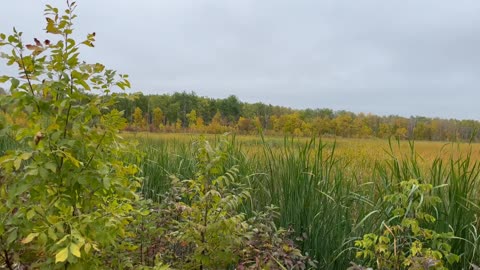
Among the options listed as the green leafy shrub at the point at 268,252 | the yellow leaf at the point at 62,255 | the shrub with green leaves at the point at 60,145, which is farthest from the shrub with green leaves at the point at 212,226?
the yellow leaf at the point at 62,255

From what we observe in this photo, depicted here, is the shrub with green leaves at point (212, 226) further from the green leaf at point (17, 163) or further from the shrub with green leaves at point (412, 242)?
the green leaf at point (17, 163)

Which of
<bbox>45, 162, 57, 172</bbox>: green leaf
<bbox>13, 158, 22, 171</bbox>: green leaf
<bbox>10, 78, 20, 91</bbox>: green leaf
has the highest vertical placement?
<bbox>10, 78, 20, 91</bbox>: green leaf

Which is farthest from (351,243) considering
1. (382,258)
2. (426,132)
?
(426,132)

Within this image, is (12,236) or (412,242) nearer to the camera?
(12,236)

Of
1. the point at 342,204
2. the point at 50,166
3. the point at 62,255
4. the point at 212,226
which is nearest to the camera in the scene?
the point at 62,255


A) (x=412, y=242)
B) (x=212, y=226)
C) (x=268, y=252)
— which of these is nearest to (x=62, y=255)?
(x=212, y=226)

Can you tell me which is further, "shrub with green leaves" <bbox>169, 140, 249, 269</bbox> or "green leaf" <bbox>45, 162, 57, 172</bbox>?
"shrub with green leaves" <bbox>169, 140, 249, 269</bbox>

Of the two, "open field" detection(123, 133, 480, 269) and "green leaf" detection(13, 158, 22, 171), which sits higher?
"green leaf" detection(13, 158, 22, 171)

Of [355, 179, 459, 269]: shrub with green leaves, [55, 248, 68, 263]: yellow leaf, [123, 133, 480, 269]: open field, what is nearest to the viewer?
[55, 248, 68, 263]: yellow leaf

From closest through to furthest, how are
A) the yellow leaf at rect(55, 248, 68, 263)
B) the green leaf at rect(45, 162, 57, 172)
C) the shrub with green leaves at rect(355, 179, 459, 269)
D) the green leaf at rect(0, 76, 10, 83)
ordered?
the yellow leaf at rect(55, 248, 68, 263), the green leaf at rect(45, 162, 57, 172), the green leaf at rect(0, 76, 10, 83), the shrub with green leaves at rect(355, 179, 459, 269)

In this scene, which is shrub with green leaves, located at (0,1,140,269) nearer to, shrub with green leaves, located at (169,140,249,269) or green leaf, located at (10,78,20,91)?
green leaf, located at (10,78,20,91)

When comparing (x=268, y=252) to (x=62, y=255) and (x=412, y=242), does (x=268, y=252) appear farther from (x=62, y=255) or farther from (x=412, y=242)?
(x=62, y=255)

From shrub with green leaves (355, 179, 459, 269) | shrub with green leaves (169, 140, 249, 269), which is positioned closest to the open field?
shrub with green leaves (355, 179, 459, 269)

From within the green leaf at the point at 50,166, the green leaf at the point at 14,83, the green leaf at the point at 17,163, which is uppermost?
the green leaf at the point at 14,83
